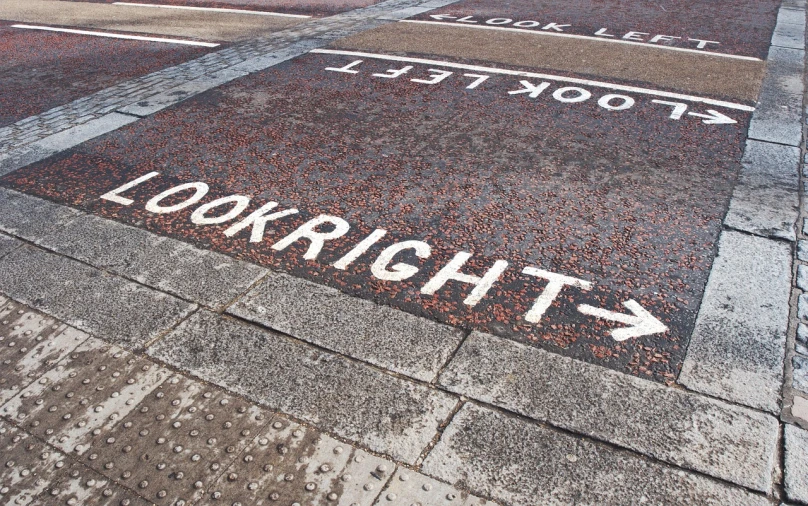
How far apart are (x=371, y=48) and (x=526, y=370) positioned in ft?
24.6

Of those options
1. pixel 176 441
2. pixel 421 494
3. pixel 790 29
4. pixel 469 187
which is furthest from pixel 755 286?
pixel 790 29

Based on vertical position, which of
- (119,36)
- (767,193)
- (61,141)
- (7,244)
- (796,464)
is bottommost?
(796,464)

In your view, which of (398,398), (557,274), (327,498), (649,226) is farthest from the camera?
(649,226)

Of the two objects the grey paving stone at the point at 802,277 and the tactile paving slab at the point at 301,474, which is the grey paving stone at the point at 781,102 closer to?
the grey paving stone at the point at 802,277

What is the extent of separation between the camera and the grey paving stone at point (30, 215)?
526cm

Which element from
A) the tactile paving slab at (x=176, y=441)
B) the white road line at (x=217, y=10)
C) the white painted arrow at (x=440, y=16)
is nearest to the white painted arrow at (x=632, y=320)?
the tactile paving slab at (x=176, y=441)

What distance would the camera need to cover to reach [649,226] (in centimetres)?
511

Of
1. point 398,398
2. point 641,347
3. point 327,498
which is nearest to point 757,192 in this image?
point 641,347

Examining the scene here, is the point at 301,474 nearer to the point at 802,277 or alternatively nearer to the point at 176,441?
the point at 176,441

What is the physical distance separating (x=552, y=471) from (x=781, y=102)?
631cm

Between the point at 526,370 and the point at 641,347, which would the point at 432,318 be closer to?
the point at 526,370

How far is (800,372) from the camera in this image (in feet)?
11.9

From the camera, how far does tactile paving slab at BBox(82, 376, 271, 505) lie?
122 inches

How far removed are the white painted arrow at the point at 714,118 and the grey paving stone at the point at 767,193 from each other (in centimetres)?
54
